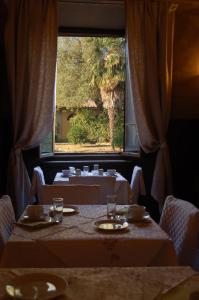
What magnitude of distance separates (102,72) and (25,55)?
5.47 ft

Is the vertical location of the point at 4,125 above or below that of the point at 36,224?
above

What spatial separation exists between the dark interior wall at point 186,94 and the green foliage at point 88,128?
126 cm

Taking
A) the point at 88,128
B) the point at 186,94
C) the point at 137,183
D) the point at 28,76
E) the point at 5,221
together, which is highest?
the point at 28,76

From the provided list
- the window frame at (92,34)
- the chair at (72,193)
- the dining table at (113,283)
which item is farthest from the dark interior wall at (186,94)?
the dining table at (113,283)

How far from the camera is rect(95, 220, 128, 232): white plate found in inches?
86.4

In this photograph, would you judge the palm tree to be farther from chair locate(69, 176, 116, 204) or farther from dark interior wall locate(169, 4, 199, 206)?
chair locate(69, 176, 116, 204)

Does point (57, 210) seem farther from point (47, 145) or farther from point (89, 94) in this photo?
point (89, 94)

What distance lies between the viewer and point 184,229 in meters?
2.26

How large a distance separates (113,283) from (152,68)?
394 centimetres

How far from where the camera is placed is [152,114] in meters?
Result: 5.03

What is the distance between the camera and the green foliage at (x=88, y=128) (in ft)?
20.1

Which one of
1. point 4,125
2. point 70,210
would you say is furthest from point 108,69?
point 70,210

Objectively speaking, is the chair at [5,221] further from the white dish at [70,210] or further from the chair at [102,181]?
the chair at [102,181]

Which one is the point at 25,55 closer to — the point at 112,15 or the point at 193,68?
the point at 112,15
